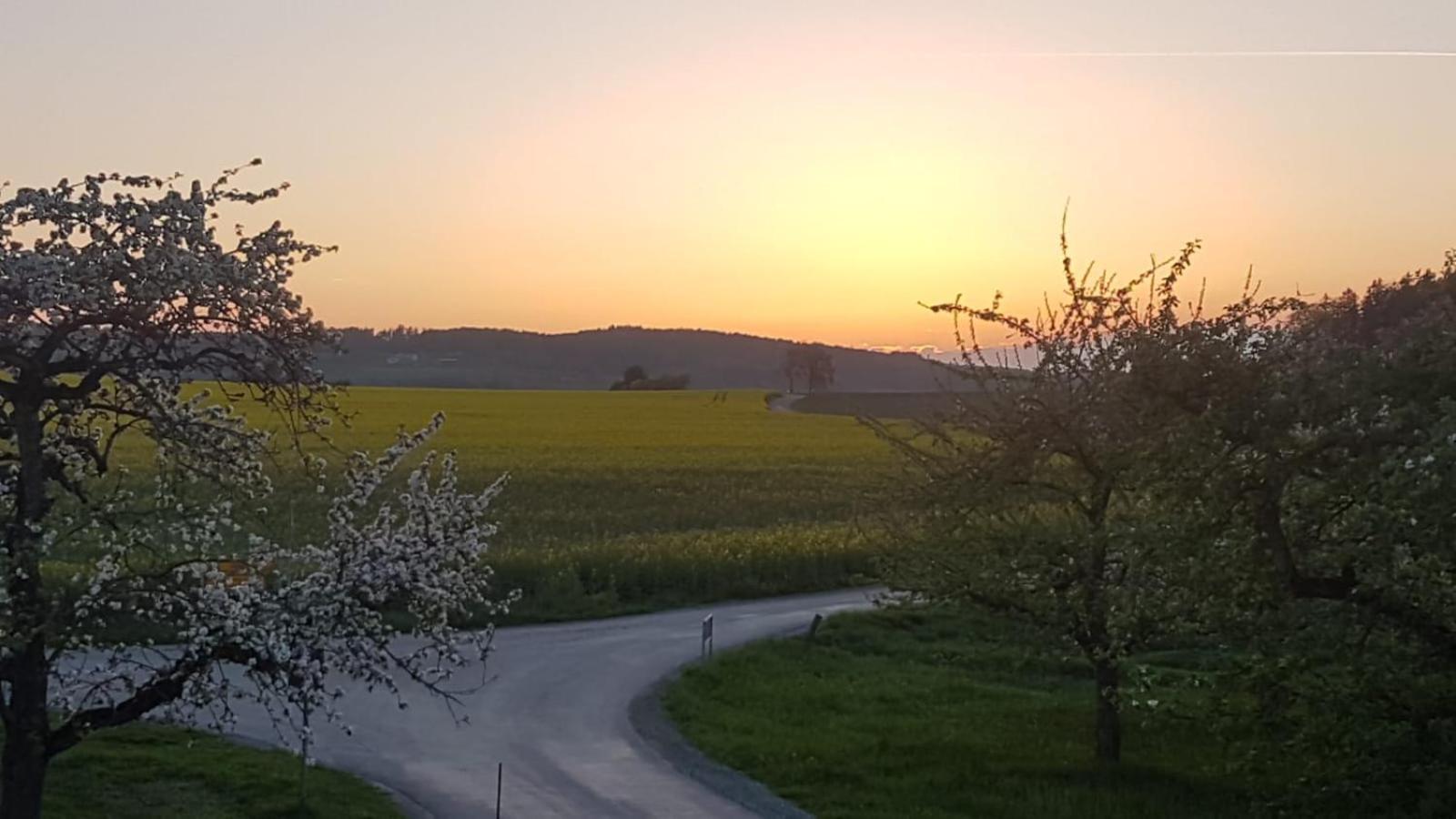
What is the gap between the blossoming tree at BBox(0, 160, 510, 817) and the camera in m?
9.91

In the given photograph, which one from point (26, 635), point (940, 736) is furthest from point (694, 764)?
point (26, 635)

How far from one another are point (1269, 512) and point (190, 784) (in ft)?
38.3

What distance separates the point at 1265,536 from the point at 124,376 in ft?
29.2

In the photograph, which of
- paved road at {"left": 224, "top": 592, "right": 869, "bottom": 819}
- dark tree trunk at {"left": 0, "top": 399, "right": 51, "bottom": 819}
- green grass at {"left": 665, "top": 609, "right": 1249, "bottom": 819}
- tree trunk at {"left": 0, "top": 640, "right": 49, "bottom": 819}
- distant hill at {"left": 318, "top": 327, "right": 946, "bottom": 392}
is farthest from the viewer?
distant hill at {"left": 318, "top": 327, "right": 946, "bottom": 392}

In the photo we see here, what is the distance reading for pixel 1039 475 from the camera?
17203mm

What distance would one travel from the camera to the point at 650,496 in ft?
169

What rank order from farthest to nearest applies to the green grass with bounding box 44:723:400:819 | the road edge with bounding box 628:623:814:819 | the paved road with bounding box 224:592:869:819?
the road edge with bounding box 628:623:814:819 < the paved road with bounding box 224:592:869:819 < the green grass with bounding box 44:723:400:819

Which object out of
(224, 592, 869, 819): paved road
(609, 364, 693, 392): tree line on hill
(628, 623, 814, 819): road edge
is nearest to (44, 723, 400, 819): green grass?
(224, 592, 869, 819): paved road

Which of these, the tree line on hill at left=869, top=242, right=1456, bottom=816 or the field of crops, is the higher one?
the tree line on hill at left=869, top=242, right=1456, bottom=816

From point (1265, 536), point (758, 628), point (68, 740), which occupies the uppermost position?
point (1265, 536)

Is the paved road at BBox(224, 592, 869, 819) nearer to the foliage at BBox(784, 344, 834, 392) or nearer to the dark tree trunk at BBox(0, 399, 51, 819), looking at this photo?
the dark tree trunk at BBox(0, 399, 51, 819)

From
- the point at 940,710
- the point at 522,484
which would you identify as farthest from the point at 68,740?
the point at 522,484

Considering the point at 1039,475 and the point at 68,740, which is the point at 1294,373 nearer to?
the point at 1039,475

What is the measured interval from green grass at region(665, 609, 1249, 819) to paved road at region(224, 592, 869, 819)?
1.09 metres
